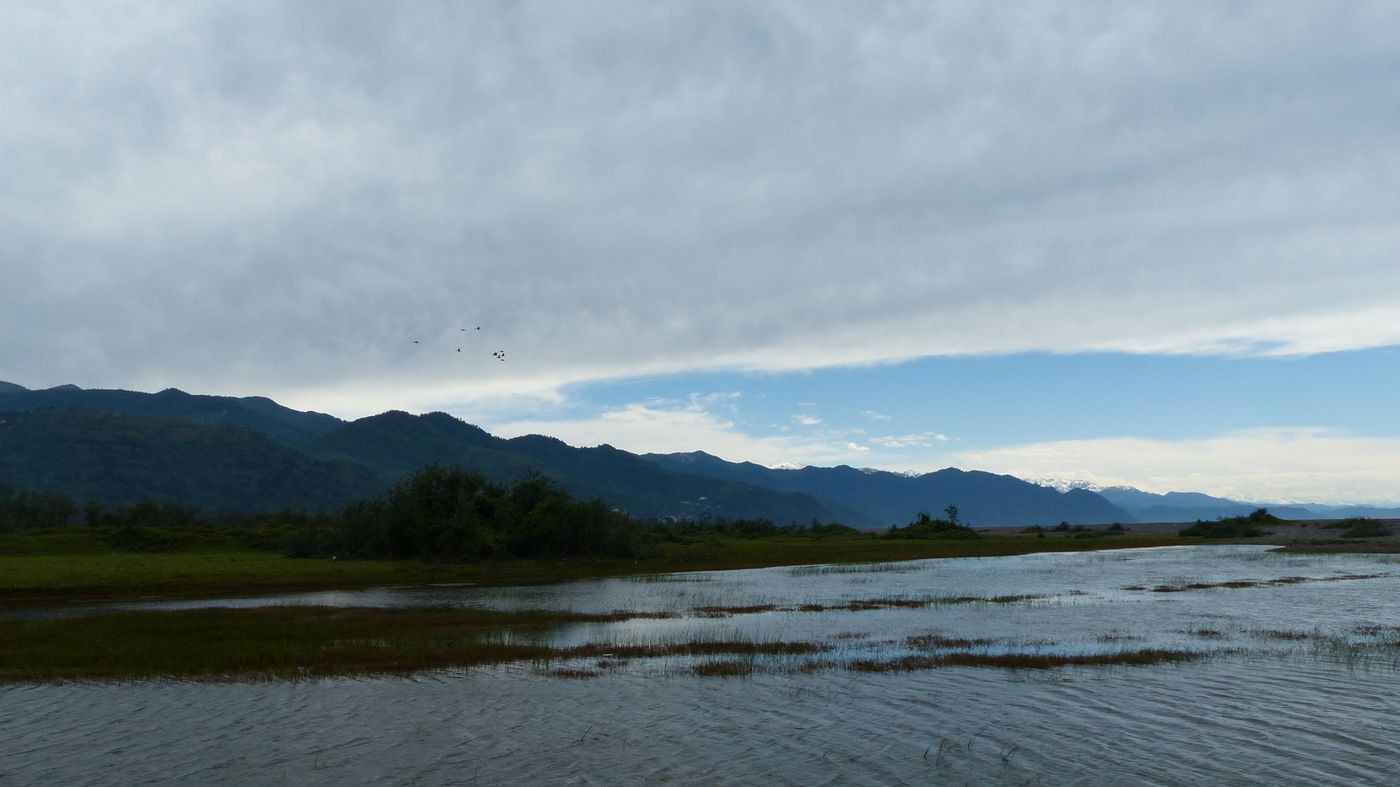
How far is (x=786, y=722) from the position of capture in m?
20.3

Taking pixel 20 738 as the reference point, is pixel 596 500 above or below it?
above

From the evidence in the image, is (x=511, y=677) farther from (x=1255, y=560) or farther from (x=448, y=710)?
(x=1255, y=560)

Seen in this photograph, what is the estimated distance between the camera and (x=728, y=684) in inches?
977

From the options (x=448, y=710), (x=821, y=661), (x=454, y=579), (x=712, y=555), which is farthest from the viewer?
(x=712, y=555)

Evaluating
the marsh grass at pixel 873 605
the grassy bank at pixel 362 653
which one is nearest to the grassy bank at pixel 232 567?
the grassy bank at pixel 362 653

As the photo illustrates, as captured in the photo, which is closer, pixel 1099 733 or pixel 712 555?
pixel 1099 733

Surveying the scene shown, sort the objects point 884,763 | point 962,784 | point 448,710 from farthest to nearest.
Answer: point 448,710 < point 884,763 < point 962,784

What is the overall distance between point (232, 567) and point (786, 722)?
192ft

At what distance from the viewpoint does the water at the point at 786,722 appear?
54.6ft

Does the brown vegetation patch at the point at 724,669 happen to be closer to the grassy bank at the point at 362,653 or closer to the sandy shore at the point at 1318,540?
the grassy bank at the point at 362,653

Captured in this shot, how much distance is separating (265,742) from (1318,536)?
161 meters

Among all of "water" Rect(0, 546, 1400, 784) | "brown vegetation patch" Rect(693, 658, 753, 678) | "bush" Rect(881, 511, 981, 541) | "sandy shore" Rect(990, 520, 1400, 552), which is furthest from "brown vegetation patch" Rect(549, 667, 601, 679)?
"bush" Rect(881, 511, 981, 541)

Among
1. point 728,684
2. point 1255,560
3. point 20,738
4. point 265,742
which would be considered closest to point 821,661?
point 728,684

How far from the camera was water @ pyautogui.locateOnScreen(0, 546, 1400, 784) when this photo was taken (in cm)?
1664
